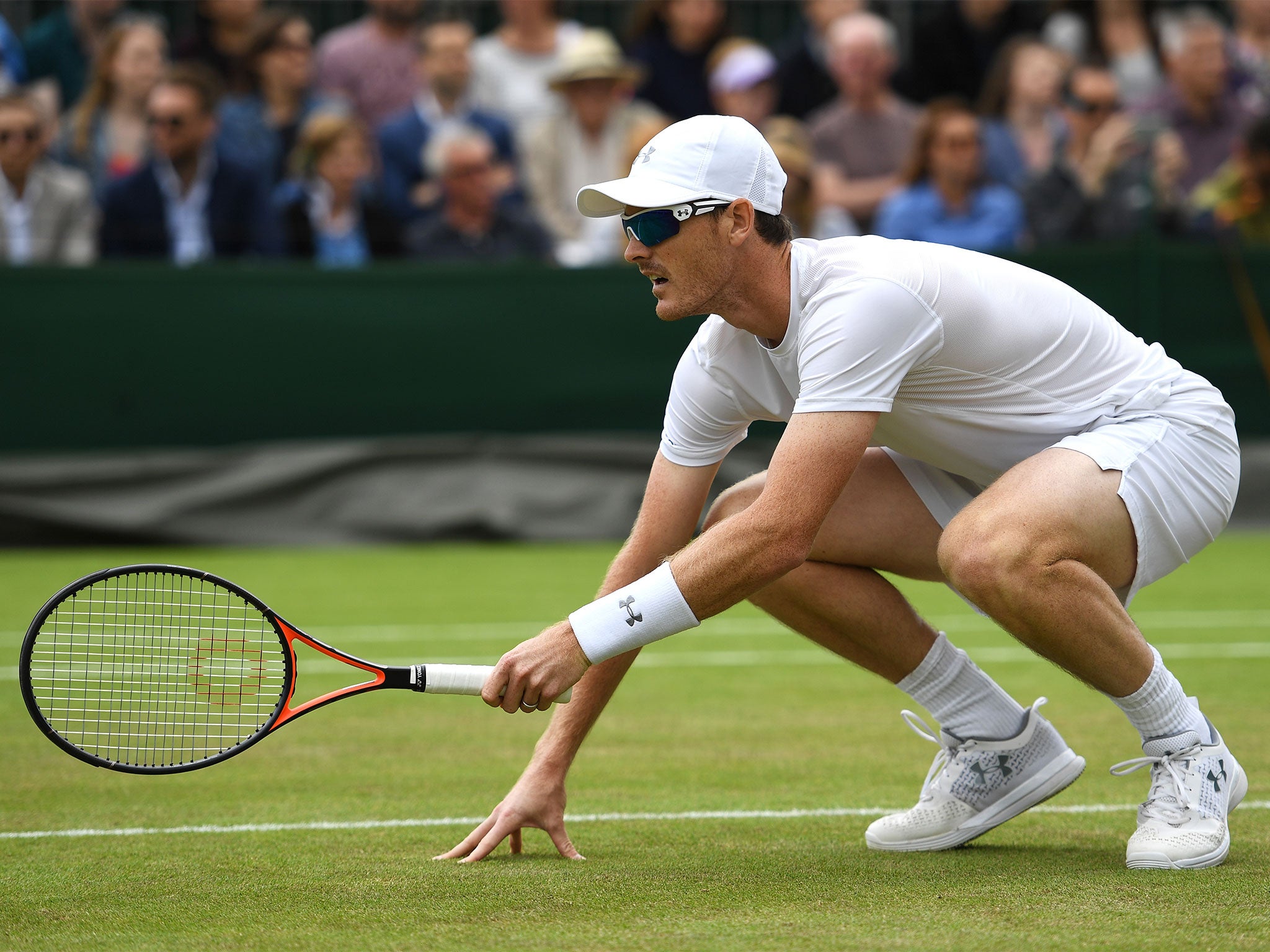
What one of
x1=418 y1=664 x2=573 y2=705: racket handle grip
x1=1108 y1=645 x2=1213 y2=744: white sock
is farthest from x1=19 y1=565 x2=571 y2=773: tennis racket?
x1=1108 y1=645 x2=1213 y2=744: white sock

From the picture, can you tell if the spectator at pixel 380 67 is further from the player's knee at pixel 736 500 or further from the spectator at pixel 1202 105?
the player's knee at pixel 736 500

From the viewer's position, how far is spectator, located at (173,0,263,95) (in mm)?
10859

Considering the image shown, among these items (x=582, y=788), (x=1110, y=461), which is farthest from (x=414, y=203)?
(x=1110, y=461)

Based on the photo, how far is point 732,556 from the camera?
3.13 meters

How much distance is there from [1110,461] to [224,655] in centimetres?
176

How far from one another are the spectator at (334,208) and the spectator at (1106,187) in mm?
3913

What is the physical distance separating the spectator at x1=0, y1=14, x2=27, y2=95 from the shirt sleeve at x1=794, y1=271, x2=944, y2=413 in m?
8.23

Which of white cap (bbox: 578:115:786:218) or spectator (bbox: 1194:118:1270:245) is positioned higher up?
white cap (bbox: 578:115:786:218)

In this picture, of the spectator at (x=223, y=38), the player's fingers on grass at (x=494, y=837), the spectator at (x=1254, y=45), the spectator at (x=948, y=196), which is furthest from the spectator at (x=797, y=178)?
the player's fingers on grass at (x=494, y=837)

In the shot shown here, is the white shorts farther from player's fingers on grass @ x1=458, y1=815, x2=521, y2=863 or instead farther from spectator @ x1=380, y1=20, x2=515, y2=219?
spectator @ x1=380, y1=20, x2=515, y2=219

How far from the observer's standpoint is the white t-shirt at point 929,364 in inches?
125

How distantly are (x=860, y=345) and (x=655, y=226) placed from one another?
45 centimetres

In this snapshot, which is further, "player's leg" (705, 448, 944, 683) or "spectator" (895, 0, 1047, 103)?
"spectator" (895, 0, 1047, 103)

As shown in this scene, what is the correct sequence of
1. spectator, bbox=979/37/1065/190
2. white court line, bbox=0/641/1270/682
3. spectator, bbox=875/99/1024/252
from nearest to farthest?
white court line, bbox=0/641/1270/682 < spectator, bbox=875/99/1024/252 < spectator, bbox=979/37/1065/190
